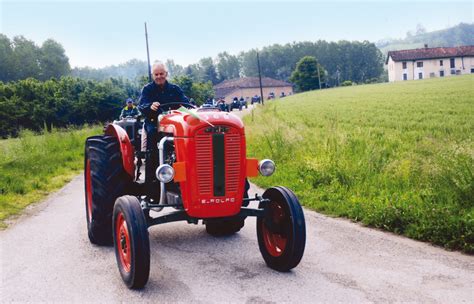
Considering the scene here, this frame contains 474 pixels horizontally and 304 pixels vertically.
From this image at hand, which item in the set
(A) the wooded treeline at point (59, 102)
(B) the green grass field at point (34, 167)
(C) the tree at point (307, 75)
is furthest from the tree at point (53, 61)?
(B) the green grass field at point (34, 167)

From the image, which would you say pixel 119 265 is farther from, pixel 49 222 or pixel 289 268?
pixel 49 222

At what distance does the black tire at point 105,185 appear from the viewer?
5.67 meters

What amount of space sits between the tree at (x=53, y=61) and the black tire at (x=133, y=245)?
78.8 meters

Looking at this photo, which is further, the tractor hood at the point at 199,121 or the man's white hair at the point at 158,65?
the man's white hair at the point at 158,65

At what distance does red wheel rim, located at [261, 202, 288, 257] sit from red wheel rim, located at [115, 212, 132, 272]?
4.62ft

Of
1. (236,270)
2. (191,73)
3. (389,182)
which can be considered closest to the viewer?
(236,270)

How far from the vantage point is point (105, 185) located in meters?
5.66

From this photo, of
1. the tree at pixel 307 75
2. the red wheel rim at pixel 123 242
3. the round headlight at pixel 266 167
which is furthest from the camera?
the tree at pixel 307 75

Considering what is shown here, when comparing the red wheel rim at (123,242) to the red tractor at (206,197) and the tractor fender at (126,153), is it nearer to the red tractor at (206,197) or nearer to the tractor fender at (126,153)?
the red tractor at (206,197)

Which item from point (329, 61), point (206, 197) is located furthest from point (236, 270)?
point (329, 61)

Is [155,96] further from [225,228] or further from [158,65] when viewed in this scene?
[225,228]

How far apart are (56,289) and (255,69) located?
142m

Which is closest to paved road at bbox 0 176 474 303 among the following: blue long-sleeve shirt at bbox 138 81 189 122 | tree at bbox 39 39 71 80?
blue long-sleeve shirt at bbox 138 81 189 122

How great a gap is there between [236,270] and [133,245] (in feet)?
3.70
